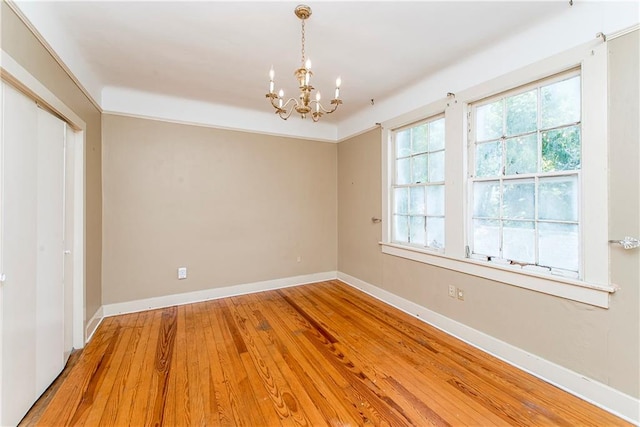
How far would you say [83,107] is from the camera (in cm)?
255

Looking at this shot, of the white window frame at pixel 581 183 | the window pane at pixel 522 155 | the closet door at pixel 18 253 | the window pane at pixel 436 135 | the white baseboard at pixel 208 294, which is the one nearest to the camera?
the closet door at pixel 18 253

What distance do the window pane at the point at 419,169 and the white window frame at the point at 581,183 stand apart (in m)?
0.39

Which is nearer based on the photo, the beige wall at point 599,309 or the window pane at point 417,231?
the beige wall at point 599,309

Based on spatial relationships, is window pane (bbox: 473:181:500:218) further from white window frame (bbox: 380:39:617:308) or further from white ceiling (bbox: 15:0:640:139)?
white ceiling (bbox: 15:0:640:139)

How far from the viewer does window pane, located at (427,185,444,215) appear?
A: 2.93m

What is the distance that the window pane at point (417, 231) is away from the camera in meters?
3.19

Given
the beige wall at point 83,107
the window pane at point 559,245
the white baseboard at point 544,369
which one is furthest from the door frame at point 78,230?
the window pane at point 559,245

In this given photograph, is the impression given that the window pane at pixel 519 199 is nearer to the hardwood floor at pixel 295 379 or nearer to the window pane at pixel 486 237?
the window pane at pixel 486 237

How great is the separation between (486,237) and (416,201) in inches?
36.5

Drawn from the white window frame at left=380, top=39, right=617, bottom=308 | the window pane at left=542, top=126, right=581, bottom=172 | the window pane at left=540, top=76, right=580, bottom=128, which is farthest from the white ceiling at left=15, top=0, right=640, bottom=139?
the window pane at left=542, top=126, right=581, bottom=172

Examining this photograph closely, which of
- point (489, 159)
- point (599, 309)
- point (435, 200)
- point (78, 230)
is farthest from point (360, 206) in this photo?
point (78, 230)

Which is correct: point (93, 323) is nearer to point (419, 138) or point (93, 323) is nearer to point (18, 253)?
point (18, 253)

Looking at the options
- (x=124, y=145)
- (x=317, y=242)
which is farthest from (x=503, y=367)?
(x=124, y=145)

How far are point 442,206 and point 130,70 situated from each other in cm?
360
